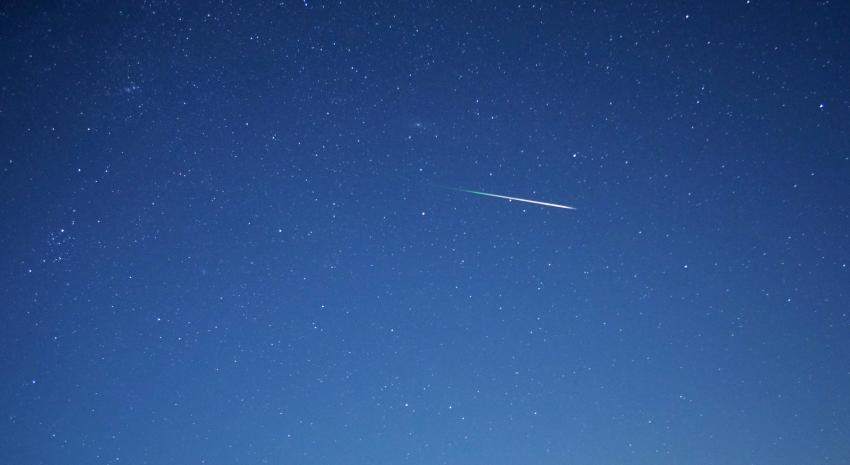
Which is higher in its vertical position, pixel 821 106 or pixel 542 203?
pixel 821 106

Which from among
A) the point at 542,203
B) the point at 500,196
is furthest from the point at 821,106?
the point at 500,196

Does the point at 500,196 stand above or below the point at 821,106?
below

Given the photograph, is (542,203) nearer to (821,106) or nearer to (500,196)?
(500,196)
